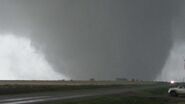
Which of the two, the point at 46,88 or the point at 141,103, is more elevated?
the point at 46,88

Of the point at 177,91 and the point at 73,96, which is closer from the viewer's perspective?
the point at 73,96

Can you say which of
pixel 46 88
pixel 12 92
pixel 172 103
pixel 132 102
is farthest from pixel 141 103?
pixel 46 88

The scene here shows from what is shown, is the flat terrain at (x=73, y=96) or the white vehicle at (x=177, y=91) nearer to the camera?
the flat terrain at (x=73, y=96)

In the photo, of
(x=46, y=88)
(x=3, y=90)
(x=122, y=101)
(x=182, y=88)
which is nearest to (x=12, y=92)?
(x=3, y=90)

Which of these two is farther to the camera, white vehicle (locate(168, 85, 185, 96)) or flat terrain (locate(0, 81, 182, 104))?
white vehicle (locate(168, 85, 185, 96))

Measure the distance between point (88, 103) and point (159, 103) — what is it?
1218 centimetres

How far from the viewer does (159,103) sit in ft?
134

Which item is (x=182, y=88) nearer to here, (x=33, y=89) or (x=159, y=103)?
(x=159, y=103)

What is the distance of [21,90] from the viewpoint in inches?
1996

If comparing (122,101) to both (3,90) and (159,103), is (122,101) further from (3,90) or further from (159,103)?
(3,90)

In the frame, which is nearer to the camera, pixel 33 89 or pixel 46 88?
pixel 33 89

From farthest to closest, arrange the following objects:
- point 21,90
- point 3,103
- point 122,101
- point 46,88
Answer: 1. point 46,88
2. point 21,90
3. point 122,101
4. point 3,103

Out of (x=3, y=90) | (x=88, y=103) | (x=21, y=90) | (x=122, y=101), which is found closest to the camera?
(x=88, y=103)

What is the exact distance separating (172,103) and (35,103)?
61.0 feet
